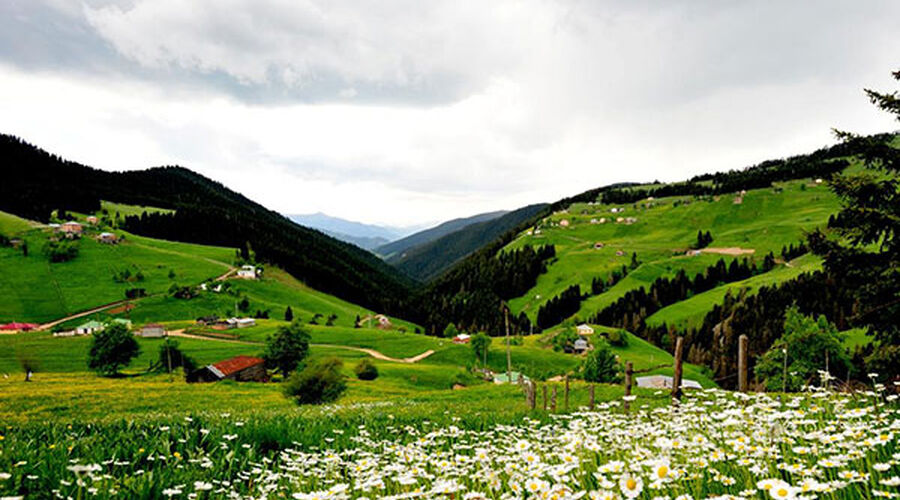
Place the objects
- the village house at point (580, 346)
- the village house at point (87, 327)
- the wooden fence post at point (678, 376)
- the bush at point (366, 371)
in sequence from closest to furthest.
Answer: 1. the wooden fence post at point (678, 376)
2. the bush at point (366, 371)
3. the village house at point (87, 327)
4. the village house at point (580, 346)

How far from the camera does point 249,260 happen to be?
184625 mm

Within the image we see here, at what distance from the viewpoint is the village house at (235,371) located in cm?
6688

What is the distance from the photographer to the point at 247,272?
16362cm

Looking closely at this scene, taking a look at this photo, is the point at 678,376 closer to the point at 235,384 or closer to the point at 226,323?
the point at 235,384

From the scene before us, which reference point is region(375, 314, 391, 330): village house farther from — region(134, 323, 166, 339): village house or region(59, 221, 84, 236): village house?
region(59, 221, 84, 236): village house

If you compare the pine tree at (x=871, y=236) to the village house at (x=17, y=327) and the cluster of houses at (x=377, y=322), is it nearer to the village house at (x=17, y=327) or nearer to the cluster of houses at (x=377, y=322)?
the cluster of houses at (x=377, y=322)

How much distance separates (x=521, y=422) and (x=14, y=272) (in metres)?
186

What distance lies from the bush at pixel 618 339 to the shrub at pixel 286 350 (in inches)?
2989

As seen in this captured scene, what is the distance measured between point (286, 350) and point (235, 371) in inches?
308

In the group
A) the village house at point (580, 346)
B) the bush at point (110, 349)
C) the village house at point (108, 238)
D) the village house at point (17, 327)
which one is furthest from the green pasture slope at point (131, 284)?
the village house at point (580, 346)

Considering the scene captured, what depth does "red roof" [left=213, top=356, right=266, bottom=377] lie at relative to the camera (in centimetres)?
6806

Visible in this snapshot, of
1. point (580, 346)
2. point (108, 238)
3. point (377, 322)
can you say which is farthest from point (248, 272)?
point (580, 346)

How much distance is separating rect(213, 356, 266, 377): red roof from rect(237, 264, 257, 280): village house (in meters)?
94.4

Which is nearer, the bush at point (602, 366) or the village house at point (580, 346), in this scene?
the bush at point (602, 366)
